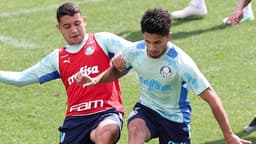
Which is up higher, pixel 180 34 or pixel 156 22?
pixel 156 22

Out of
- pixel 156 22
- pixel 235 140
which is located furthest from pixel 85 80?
pixel 235 140

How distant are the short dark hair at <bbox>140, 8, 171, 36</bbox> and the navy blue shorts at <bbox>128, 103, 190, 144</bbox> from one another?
77cm

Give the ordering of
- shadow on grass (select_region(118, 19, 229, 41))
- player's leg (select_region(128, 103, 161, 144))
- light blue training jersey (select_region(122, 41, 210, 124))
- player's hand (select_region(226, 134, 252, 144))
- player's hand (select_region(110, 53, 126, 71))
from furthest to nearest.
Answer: shadow on grass (select_region(118, 19, 229, 41)) < player's hand (select_region(110, 53, 126, 71)) < player's leg (select_region(128, 103, 161, 144)) < light blue training jersey (select_region(122, 41, 210, 124)) < player's hand (select_region(226, 134, 252, 144))

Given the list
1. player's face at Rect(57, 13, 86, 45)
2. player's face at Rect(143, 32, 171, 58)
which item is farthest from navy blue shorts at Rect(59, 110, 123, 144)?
player's face at Rect(143, 32, 171, 58)

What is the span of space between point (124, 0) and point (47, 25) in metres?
1.68

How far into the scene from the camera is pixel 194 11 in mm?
12094

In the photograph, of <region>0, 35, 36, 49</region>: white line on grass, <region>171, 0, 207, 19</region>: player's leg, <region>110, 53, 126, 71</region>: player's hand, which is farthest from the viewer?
<region>171, 0, 207, 19</region>: player's leg

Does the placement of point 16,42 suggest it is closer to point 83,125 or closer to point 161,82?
point 83,125

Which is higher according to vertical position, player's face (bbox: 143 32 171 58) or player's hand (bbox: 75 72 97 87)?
player's face (bbox: 143 32 171 58)

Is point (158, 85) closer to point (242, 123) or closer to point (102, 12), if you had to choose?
point (242, 123)

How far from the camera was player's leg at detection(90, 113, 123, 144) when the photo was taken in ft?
22.2

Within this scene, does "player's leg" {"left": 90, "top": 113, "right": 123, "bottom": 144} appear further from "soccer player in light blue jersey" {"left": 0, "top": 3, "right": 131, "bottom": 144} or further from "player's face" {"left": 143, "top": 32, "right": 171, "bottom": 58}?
"player's face" {"left": 143, "top": 32, "right": 171, "bottom": 58}

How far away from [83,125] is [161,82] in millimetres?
905

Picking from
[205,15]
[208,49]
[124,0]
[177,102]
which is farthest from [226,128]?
[124,0]
